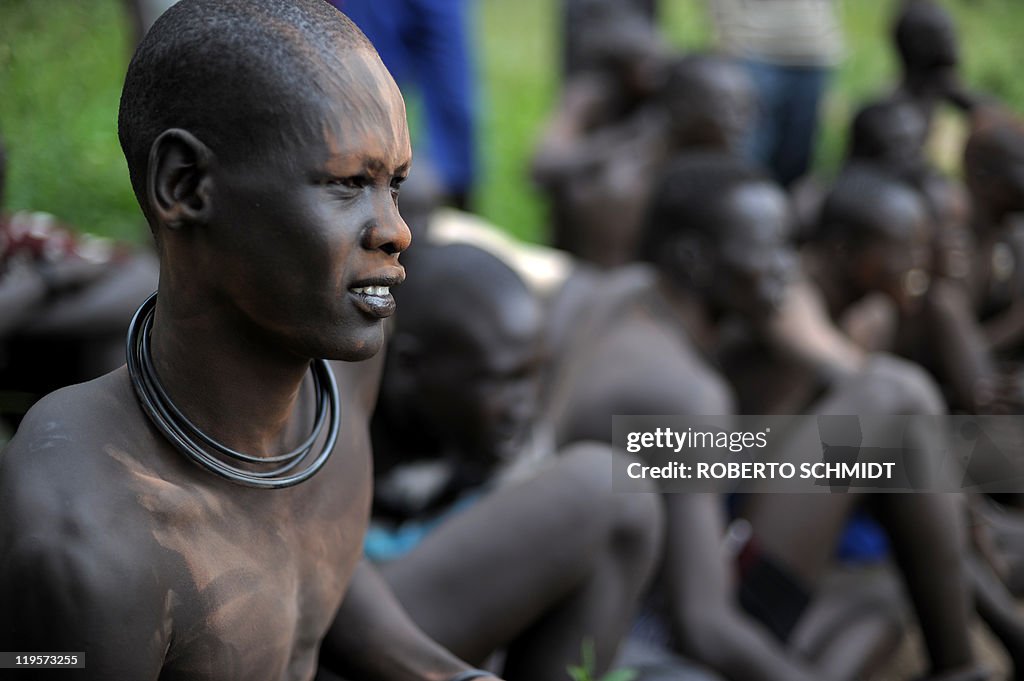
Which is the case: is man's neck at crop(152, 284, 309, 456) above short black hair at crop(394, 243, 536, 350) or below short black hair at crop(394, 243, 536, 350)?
below

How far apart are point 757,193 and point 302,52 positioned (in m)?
2.34

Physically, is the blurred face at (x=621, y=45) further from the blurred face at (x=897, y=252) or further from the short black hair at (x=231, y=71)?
the short black hair at (x=231, y=71)

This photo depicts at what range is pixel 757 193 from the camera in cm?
351

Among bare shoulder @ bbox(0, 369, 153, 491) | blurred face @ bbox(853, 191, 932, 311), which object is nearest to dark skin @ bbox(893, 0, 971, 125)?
blurred face @ bbox(853, 191, 932, 311)

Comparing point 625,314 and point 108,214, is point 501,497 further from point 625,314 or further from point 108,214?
point 108,214

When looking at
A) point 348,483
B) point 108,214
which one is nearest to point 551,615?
point 348,483

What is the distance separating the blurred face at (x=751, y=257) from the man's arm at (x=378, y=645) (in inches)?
73.4

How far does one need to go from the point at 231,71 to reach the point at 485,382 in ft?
4.56

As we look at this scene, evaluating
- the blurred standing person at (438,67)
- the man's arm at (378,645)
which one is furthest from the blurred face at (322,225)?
the blurred standing person at (438,67)

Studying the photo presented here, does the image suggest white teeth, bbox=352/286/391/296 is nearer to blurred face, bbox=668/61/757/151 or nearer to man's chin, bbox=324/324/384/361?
man's chin, bbox=324/324/384/361

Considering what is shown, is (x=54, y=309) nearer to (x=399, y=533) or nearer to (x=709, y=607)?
(x=399, y=533)

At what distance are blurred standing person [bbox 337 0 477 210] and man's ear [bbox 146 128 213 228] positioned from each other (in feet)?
11.5

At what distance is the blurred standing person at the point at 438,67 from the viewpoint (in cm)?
484

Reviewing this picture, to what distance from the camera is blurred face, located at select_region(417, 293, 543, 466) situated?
264cm
